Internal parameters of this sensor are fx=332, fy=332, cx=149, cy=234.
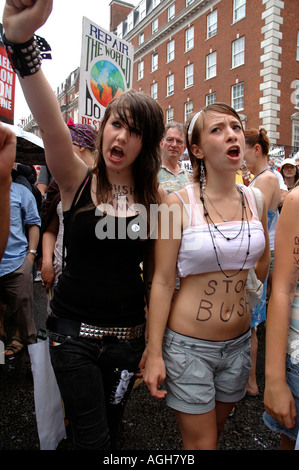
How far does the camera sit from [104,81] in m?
4.23

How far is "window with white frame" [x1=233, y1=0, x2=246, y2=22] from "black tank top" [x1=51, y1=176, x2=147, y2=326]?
79.2 ft

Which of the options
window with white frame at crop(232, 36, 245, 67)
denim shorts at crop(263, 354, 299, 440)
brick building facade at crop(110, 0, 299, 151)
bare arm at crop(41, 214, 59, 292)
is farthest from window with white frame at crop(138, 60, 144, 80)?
denim shorts at crop(263, 354, 299, 440)

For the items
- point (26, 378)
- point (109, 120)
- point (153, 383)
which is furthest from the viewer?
point (26, 378)

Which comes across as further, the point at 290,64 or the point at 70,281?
the point at 290,64

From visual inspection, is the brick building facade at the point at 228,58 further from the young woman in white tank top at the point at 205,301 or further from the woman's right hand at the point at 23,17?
the woman's right hand at the point at 23,17

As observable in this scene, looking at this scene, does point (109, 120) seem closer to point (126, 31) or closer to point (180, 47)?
point (180, 47)

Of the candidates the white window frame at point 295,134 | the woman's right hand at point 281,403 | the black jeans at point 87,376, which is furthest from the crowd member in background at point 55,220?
the white window frame at point 295,134

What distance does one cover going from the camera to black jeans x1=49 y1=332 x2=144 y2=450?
4.97 ft

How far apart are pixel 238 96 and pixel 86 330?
22771 millimetres

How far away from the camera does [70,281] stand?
160 cm

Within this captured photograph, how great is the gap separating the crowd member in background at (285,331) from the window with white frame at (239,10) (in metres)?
24.1

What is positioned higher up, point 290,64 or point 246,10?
point 246,10

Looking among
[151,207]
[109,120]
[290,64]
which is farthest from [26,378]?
[290,64]

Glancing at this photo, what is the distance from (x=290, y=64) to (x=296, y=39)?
1520 mm
